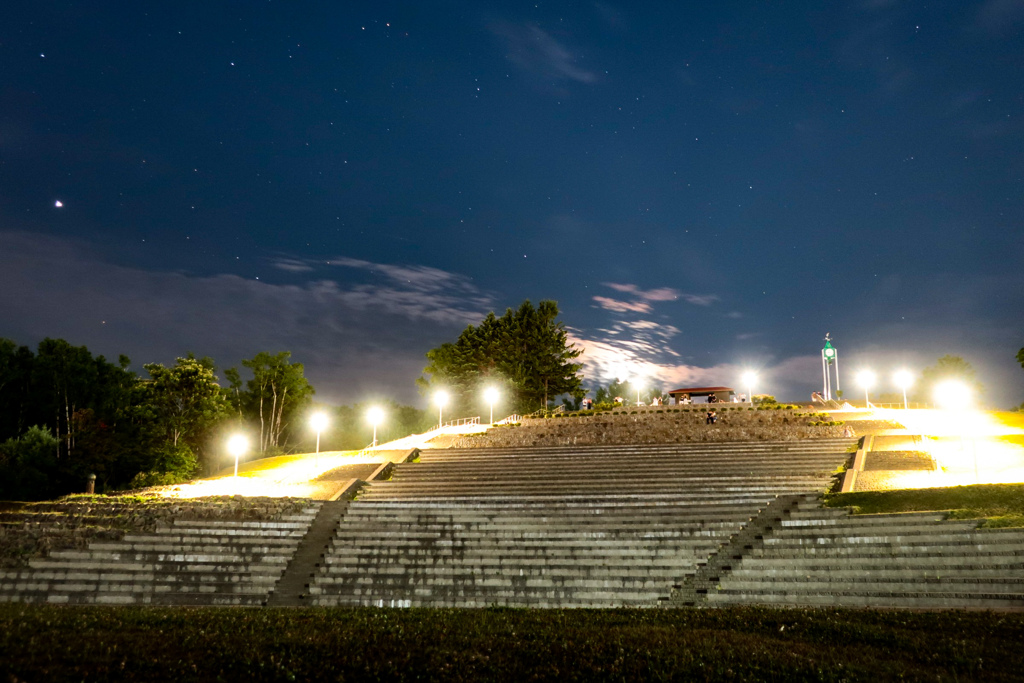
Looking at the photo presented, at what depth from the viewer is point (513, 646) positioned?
850 centimetres

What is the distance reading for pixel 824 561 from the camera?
14.3m

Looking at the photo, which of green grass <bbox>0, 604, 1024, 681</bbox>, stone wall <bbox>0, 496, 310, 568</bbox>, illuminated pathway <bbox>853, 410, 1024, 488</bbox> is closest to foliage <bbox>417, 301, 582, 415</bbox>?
illuminated pathway <bbox>853, 410, 1024, 488</bbox>

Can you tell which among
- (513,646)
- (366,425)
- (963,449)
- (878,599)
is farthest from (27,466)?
(366,425)

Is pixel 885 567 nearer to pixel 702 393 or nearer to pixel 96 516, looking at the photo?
pixel 96 516

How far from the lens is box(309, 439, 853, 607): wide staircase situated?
14.9m

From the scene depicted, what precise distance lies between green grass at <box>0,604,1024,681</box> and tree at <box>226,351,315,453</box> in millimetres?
59847

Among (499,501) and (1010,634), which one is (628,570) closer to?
(499,501)

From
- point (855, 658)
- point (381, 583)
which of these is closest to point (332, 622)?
point (381, 583)

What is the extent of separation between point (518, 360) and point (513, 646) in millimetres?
47964

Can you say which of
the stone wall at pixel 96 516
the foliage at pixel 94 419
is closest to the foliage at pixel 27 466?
the foliage at pixel 94 419

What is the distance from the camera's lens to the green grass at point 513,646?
7.18 meters

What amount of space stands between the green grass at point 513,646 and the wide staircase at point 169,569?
429 centimetres

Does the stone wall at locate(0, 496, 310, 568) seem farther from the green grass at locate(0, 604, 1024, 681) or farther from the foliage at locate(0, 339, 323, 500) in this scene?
the foliage at locate(0, 339, 323, 500)

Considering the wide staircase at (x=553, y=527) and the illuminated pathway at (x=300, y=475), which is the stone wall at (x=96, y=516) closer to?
the illuminated pathway at (x=300, y=475)
